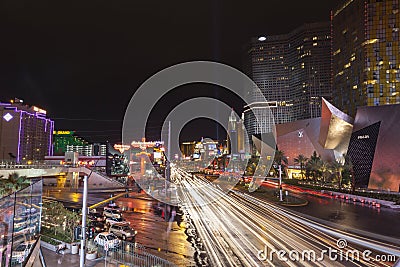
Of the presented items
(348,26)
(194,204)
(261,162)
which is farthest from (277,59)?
(194,204)

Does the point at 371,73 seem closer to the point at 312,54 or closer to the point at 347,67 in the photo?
the point at 347,67

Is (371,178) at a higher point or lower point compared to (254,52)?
lower

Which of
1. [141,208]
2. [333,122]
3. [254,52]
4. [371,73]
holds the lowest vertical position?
[141,208]

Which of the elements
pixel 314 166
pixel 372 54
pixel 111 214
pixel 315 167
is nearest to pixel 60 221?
pixel 111 214

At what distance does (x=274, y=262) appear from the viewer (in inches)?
544

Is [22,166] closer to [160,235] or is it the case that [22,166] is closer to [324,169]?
[160,235]

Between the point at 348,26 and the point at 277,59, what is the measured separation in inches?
2149

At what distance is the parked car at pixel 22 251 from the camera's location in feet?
29.3

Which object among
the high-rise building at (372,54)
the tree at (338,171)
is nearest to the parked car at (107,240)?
the tree at (338,171)

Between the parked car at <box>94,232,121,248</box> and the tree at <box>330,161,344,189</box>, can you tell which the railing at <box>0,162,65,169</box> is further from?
the tree at <box>330,161,344,189</box>

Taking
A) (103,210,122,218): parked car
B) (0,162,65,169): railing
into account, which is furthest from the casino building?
(0,162,65,169): railing

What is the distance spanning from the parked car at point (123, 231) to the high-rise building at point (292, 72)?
130 meters

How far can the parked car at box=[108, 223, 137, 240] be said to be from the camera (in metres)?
19.0

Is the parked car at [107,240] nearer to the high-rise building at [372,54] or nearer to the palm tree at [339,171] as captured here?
the palm tree at [339,171]
